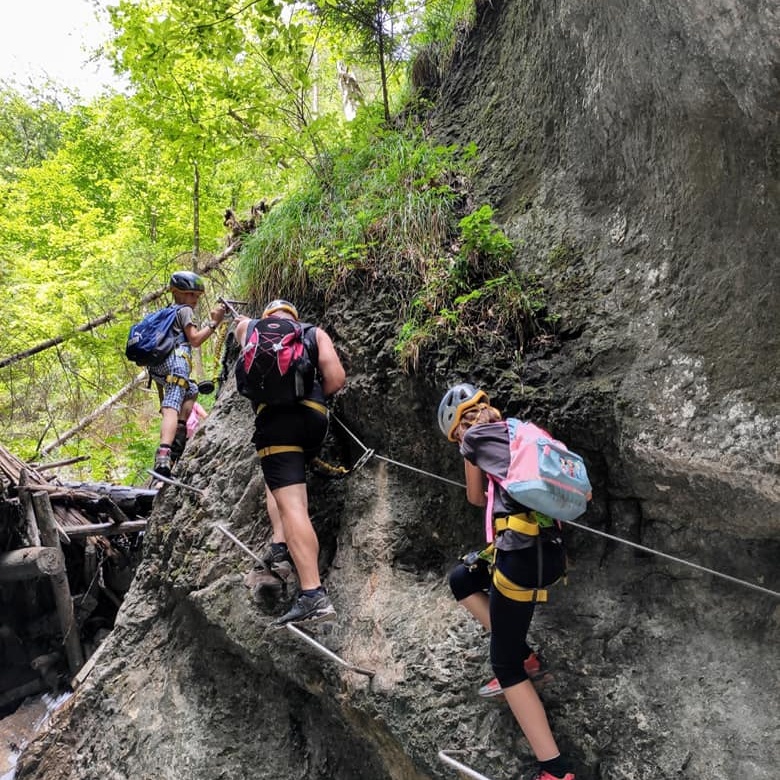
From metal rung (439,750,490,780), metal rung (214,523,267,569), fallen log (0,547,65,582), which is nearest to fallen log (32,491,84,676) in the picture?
fallen log (0,547,65,582)

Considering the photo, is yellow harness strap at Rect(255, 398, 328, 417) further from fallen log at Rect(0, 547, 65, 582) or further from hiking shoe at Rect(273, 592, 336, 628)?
fallen log at Rect(0, 547, 65, 582)

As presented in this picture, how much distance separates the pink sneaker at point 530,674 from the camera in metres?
3.36

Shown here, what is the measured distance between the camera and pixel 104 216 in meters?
15.0

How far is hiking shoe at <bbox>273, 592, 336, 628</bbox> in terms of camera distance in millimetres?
4012

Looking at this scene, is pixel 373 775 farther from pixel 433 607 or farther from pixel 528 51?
pixel 528 51

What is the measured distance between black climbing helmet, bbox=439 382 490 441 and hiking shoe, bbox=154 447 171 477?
408 centimetres

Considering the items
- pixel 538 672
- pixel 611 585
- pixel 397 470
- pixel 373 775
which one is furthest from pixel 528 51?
pixel 373 775

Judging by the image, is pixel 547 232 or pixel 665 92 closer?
pixel 665 92

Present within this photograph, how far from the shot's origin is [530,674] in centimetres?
338

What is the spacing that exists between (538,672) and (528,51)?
562 centimetres

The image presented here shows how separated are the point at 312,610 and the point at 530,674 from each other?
4.97 feet

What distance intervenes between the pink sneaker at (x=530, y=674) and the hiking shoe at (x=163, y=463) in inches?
176

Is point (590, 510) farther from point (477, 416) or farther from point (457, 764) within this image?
point (457, 764)

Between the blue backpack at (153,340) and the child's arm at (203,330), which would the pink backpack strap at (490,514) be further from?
the blue backpack at (153,340)
